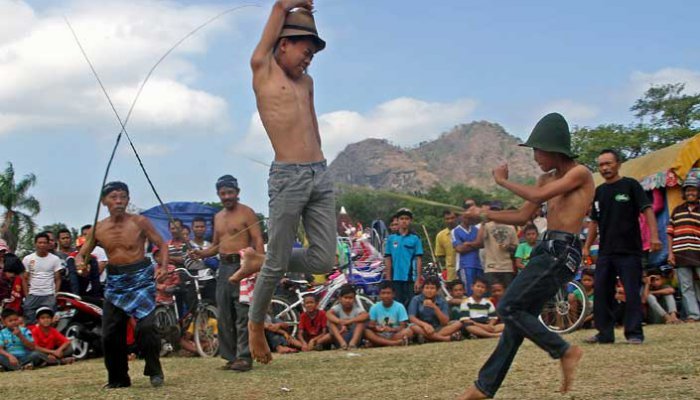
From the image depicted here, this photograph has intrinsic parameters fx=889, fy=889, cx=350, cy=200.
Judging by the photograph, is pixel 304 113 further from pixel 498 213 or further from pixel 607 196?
pixel 607 196

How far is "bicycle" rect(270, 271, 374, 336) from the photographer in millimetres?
13344

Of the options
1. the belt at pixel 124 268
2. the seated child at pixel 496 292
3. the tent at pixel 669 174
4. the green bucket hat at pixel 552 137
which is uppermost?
the tent at pixel 669 174

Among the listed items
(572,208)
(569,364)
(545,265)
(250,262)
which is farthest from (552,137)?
(250,262)

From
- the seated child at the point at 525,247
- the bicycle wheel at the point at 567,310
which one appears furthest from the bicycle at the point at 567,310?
the seated child at the point at 525,247

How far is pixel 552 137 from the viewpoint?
20.7 ft

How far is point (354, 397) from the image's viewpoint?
694 cm

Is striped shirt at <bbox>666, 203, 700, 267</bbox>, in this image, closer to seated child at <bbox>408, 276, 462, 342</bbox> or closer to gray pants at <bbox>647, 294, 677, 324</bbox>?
gray pants at <bbox>647, 294, 677, 324</bbox>

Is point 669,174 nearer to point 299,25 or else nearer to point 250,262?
point 250,262

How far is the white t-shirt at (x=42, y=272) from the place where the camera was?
12.9 meters

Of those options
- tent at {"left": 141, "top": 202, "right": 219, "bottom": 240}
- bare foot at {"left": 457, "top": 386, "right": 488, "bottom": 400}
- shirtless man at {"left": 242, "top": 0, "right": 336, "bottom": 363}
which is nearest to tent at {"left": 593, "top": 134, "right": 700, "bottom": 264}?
tent at {"left": 141, "top": 202, "right": 219, "bottom": 240}

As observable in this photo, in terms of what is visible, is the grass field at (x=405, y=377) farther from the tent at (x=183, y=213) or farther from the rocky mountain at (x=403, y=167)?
the tent at (x=183, y=213)

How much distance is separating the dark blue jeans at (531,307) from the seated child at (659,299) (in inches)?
309

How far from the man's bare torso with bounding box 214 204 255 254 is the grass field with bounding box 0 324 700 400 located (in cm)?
139

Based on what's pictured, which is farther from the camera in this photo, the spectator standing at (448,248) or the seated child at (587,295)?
the spectator standing at (448,248)
